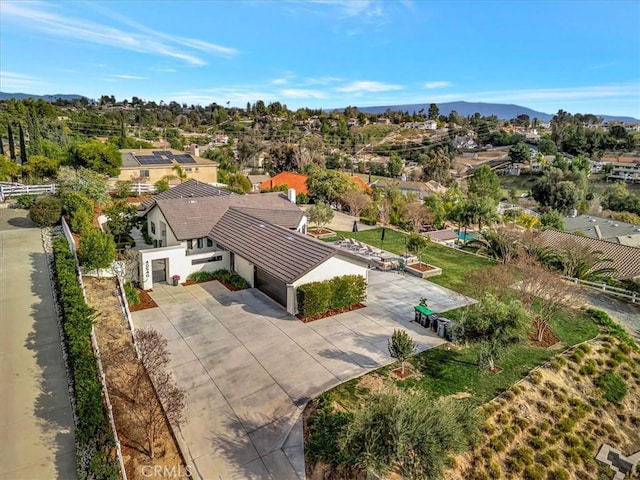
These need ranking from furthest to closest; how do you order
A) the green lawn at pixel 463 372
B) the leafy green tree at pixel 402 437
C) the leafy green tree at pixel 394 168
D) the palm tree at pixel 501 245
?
1. the leafy green tree at pixel 394 168
2. the palm tree at pixel 501 245
3. the green lawn at pixel 463 372
4. the leafy green tree at pixel 402 437

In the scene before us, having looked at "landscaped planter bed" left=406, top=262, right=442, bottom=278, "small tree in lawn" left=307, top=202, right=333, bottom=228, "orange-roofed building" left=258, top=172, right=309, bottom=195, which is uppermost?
"orange-roofed building" left=258, top=172, right=309, bottom=195

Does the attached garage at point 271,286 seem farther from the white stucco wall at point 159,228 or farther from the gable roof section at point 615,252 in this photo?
the gable roof section at point 615,252

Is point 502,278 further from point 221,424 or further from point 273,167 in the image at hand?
point 273,167

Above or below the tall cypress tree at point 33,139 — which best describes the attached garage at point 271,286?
below

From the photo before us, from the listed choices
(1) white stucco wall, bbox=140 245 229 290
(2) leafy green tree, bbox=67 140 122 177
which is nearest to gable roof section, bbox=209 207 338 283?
(1) white stucco wall, bbox=140 245 229 290

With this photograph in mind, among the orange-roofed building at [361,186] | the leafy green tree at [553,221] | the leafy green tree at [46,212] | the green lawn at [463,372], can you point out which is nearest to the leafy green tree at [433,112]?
the orange-roofed building at [361,186]

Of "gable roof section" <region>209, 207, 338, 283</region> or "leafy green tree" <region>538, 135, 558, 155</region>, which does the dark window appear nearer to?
"gable roof section" <region>209, 207, 338, 283</region>

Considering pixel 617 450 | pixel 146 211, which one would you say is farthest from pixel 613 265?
pixel 146 211

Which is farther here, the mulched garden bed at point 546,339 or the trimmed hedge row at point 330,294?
the trimmed hedge row at point 330,294
